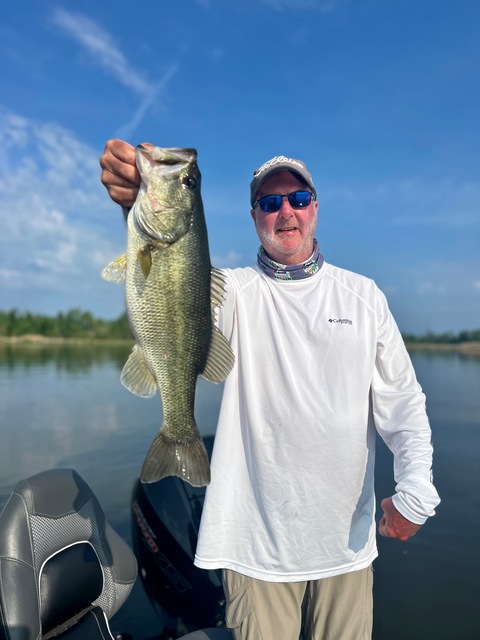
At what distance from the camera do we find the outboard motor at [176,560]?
415 cm

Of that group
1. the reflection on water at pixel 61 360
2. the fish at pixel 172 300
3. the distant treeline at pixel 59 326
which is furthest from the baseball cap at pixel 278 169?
the distant treeline at pixel 59 326

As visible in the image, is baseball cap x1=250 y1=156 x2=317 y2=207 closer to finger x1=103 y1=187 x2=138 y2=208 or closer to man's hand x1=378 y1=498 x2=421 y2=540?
finger x1=103 y1=187 x2=138 y2=208

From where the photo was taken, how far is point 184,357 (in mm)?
2400

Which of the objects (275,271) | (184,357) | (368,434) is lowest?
(368,434)

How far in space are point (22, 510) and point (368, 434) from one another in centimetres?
209

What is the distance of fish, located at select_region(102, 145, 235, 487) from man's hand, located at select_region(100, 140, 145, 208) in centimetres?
5

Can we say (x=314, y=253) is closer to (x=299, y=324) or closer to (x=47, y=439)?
(x=299, y=324)

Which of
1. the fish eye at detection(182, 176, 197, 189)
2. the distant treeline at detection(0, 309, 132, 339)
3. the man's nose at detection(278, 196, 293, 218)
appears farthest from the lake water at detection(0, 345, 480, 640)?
the distant treeline at detection(0, 309, 132, 339)

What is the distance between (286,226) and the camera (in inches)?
112

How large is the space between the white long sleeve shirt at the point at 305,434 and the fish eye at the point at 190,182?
25.3 inches

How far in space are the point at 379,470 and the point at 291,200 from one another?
7.83 meters

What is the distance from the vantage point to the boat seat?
2611mm

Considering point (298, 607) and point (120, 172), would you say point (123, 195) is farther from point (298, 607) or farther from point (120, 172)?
point (298, 607)

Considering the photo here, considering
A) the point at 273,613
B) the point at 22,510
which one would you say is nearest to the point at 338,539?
the point at 273,613
